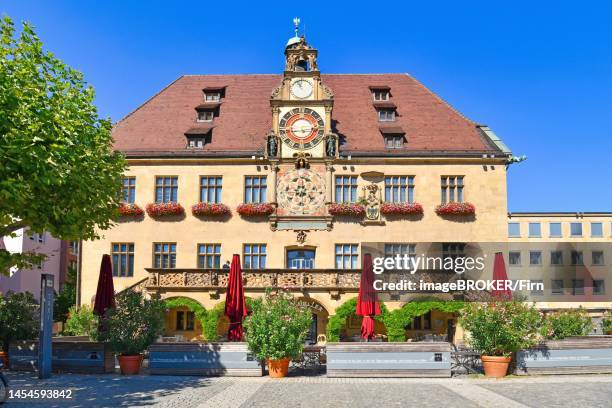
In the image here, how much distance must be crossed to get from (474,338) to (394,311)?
11.5m

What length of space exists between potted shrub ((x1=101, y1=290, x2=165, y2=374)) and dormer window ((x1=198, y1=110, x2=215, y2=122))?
17087 millimetres

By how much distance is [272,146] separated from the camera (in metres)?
31.9

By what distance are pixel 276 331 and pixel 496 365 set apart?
6.29 meters

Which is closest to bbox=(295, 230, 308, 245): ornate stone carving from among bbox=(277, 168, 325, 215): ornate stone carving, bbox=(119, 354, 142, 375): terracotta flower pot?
bbox=(277, 168, 325, 215): ornate stone carving

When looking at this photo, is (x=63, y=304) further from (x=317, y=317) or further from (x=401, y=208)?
(x=401, y=208)

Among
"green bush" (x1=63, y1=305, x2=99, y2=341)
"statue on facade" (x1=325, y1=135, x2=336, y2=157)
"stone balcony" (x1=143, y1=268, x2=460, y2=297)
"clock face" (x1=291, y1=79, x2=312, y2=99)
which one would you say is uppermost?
"clock face" (x1=291, y1=79, x2=312, y2=99)

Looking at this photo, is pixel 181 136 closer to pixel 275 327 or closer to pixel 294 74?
pixel 294 74

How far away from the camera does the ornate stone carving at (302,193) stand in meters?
31.5

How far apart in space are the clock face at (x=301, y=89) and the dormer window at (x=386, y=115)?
455cm

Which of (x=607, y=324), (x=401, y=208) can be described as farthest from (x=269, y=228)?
(x=607, y=324)

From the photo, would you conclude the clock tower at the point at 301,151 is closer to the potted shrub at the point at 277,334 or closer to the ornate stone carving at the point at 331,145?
the ornate stone carving at the point at 331,145

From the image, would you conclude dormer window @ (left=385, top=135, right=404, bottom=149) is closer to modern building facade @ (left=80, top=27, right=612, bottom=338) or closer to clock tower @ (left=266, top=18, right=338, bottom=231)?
modern building facade @ (left=80, top=27, right=612, bottom=338)

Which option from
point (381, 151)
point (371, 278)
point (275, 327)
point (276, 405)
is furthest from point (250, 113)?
point (276, 405)

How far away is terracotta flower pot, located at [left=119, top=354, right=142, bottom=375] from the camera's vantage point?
18469 mm
